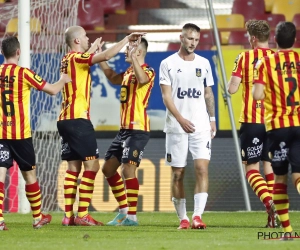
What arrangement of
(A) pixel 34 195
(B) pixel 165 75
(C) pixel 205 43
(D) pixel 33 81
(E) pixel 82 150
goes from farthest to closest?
(C) pixel 205 43
(E) pixel 82 150
(A) pixel 34 195
(B) pixel 165 75
(D) pixel 33 81

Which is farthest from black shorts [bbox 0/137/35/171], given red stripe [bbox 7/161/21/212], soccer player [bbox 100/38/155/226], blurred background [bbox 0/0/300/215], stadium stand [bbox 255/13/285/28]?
stadium stand [bbox 255/13/285/28]

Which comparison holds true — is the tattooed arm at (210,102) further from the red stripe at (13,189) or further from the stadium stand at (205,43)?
the stadium stand at (205,43)

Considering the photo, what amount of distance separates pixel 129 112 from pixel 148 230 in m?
1.37

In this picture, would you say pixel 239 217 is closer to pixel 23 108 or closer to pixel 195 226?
pixel 195 226

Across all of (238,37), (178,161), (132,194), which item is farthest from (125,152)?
(238,37)

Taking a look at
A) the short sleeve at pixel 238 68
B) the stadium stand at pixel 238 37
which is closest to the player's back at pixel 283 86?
the short sleeve at pixel 238 68

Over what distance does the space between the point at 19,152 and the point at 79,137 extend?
66 centimetres

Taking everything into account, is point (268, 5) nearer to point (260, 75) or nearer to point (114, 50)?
point (114, 50)

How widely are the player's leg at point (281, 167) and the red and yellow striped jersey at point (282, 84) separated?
0.29ft

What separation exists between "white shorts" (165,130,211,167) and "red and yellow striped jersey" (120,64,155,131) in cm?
72

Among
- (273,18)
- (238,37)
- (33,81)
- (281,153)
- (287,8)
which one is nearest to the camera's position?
(281,153)

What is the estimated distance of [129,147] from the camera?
26.2 ft

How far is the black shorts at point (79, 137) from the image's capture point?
781cm

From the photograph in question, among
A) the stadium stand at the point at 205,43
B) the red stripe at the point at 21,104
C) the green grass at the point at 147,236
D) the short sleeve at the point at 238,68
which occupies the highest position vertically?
the stadium stand at the point at 205,43
